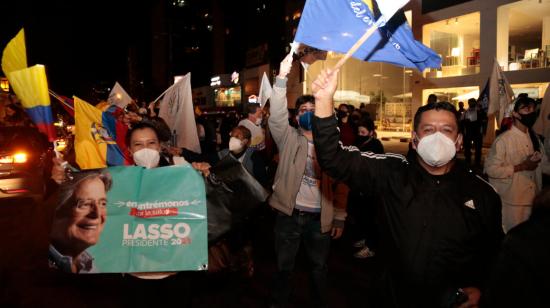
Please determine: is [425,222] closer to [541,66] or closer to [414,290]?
[414,290]

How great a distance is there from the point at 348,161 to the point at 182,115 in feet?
18.0

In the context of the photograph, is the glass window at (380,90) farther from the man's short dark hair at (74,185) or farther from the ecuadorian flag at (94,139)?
the man's short dark hair at (74,185)

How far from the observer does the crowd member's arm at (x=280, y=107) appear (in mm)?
3590

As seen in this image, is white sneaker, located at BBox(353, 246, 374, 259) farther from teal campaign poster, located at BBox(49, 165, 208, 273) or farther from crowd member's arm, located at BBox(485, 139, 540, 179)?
teal campaign poster, located at BBox(49, 165, 208, 273)

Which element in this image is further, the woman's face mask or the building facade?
the building facade

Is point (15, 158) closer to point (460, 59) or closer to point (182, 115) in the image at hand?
point (182, 115)

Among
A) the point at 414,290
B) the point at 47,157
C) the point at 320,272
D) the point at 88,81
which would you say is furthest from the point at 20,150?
the point at 88,81

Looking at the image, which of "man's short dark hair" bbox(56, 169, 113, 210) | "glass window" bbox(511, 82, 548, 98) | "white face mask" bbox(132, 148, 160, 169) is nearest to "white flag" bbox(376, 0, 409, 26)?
"white face mask" bbox(132, 148, 160, 169)

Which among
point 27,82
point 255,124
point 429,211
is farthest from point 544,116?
point 27,82

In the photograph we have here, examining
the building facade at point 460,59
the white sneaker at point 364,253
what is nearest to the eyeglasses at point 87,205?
the white sneaker at point 364,253

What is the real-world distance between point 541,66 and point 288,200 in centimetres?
1973

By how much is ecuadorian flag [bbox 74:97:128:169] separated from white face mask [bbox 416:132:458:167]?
3646mm

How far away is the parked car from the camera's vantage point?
10352 millimetres

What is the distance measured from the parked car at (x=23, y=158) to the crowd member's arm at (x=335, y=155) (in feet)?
31.2
